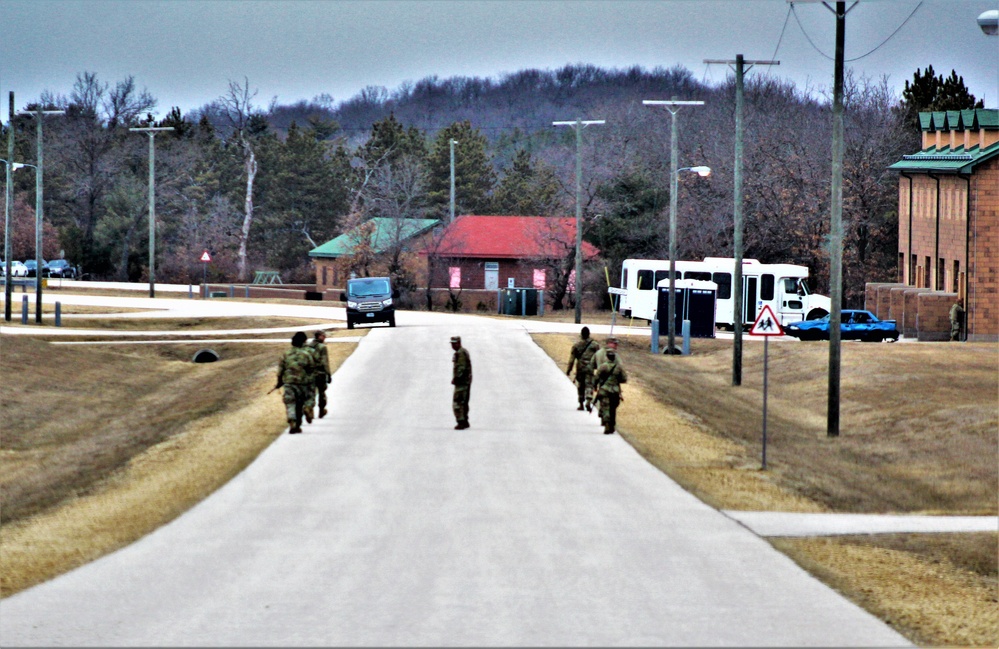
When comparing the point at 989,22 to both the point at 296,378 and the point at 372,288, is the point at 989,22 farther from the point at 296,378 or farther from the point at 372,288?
the point at 372,288

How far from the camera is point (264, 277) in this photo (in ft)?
317

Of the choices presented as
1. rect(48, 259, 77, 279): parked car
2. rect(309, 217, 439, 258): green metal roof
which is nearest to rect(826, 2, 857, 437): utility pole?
rect(309, 217, 439, 258): green metal roof

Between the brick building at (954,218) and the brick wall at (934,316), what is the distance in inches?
1.5

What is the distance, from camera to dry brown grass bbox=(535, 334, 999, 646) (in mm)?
15062

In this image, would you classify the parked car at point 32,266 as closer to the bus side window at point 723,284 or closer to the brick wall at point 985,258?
the bus side window at point 723,284

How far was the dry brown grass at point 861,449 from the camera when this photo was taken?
15.1 meters

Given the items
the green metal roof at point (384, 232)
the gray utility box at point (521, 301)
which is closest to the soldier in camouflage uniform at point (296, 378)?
the gray utility box at point (521, 301)

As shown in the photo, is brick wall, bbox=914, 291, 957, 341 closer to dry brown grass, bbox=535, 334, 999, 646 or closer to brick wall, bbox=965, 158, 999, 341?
brick wall, bbox=965, 158, 999, 341

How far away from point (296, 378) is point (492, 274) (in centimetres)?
6168

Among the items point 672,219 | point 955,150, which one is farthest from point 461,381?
point 955,150

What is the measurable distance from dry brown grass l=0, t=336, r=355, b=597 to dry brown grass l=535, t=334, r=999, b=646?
25.1ft

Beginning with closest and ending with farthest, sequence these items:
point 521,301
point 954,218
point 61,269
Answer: point 954,218 < point 521,301 < point 61,269

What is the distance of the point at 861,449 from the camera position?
95.6 feet

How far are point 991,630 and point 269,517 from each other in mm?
8549
